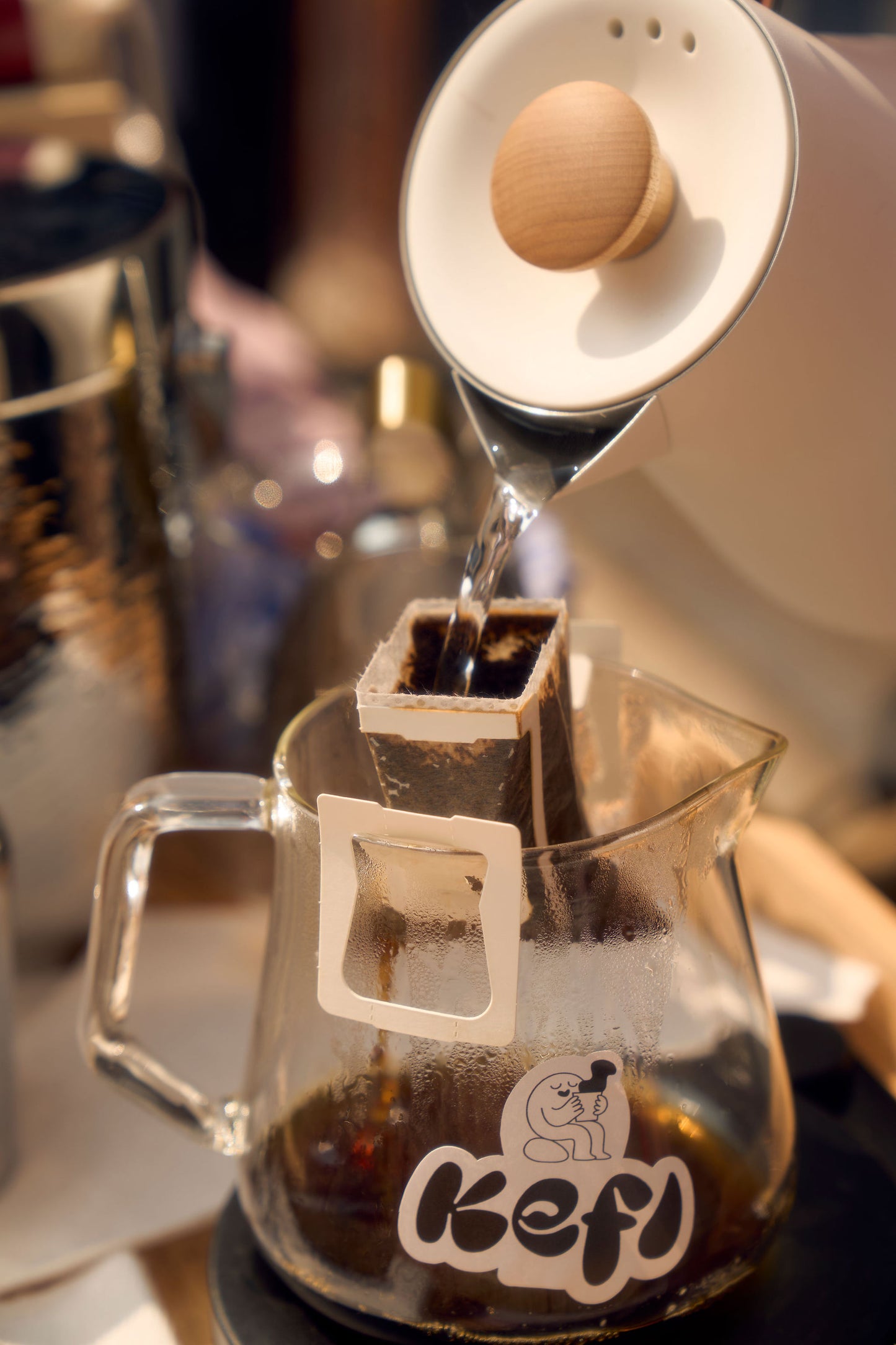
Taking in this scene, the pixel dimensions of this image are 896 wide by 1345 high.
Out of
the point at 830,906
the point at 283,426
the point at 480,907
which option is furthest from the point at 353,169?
the point at 480,907

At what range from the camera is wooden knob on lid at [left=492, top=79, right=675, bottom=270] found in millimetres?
255

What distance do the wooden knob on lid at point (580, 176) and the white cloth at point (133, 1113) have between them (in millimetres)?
297

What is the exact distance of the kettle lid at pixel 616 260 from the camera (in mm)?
255

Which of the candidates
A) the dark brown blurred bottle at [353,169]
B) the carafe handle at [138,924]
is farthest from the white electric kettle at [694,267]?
the dark brown blurred bottle at [353,169]

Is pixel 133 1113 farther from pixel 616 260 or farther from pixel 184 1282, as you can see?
pixel 616 260

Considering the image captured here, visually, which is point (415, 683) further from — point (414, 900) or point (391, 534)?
point (391, 534)

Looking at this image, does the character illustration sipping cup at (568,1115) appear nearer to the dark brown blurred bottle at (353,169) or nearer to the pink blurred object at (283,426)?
the pink blurred object at (283,426)

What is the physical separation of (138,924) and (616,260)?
0.73ft

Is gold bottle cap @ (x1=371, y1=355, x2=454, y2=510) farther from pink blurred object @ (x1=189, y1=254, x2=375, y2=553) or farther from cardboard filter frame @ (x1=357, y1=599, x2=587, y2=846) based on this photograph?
cardboard filter frame @ (x1=357, y1=599, x2=587, y2=846)

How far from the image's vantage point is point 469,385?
309 mm

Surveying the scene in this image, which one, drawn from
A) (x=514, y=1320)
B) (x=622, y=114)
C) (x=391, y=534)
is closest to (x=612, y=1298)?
(x=514, y=1320)

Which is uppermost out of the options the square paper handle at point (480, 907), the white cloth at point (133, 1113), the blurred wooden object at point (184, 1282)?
the square paper handle at point (480, 907)

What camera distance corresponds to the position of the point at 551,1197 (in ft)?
0.90

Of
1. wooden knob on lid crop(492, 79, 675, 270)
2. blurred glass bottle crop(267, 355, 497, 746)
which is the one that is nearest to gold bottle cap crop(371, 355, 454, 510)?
blurred glass bottle crop(267, 355, 497, 746)
